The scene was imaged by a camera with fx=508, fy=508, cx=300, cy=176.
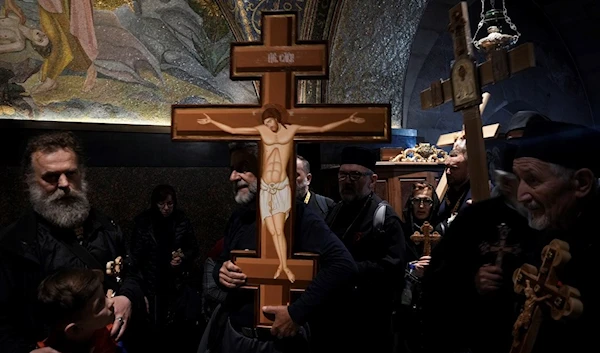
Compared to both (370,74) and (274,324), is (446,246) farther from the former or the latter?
(370,74)

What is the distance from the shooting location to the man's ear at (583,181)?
4.67 feet

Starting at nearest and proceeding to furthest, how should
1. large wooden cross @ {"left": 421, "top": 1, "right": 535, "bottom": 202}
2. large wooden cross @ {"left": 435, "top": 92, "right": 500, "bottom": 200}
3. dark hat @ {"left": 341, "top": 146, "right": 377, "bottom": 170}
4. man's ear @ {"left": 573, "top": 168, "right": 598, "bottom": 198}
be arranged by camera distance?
man's ear @ {"left": 573, "top": 168, "right": 598, "bottom": 198}
large wooden cross @ {"left": 421, "top": 1, "right": 535, "bottom": 202}
dark hat @ {"left": 341, "top": 146, "right": 377, "bottom": 170}
large wooden cross @ {"left": 435, "top": 92, "right": 500, "bottom": 200}

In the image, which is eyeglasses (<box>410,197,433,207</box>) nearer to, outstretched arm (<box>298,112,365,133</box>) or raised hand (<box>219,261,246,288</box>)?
outstretched arm (<box>298,112,365,133</box>)

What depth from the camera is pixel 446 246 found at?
1.70m

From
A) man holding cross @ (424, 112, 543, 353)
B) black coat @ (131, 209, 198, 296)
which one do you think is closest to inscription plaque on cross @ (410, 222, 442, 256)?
man holding cross @ (424, 112, 543, 353)

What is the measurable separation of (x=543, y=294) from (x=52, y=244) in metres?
1.92

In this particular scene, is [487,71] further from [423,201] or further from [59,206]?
[59,206]

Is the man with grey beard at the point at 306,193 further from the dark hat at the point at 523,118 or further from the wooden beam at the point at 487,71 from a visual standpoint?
the dark hat at the point at 523,118

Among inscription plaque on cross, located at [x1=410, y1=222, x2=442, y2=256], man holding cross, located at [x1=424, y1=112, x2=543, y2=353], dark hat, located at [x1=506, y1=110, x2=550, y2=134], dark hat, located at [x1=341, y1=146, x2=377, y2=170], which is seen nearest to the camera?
man holding cross, located at [x1=424, y1=112, x2=543, y2=353]

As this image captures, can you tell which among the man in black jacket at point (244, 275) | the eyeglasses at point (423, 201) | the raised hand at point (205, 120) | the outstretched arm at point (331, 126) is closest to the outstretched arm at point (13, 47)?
the raised hand at point (205, 120)

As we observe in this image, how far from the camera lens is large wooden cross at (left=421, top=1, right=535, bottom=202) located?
2127 millimetres

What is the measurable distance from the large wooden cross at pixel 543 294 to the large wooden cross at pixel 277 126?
1.07 meters

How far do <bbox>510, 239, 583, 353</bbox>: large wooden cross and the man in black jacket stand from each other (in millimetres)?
966

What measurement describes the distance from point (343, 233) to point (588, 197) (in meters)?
2.15
